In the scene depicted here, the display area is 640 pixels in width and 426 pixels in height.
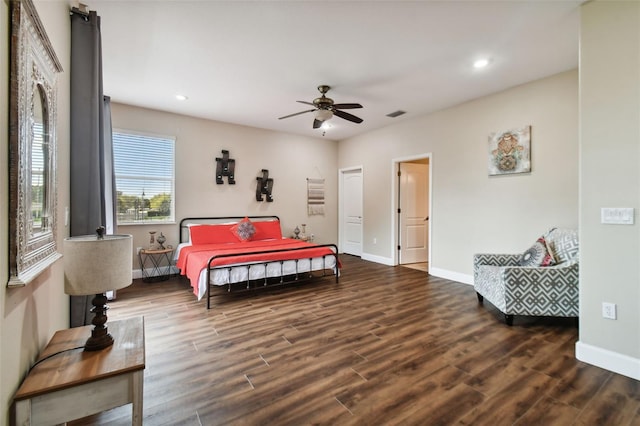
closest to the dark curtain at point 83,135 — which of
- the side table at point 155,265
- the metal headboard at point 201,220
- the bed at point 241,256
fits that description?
the bed at point 241,256

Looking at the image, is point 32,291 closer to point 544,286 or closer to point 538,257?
point 544,286

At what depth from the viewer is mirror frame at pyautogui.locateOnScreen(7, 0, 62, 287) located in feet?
3.43

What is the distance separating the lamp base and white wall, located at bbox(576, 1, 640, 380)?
3252 mm

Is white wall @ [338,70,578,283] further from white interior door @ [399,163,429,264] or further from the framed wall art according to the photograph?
white interior door @ [399,163,429,264]

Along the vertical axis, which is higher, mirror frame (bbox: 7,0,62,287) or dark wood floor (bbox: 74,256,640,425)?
mirror frame (bbox: 7,0,62,287)

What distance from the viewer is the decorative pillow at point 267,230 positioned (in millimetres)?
5566

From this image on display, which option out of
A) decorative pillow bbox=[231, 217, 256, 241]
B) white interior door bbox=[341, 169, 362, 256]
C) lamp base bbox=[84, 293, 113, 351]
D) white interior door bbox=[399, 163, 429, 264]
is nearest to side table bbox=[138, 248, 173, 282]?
decorative pillow bbox=[231, 217, 256, 241]

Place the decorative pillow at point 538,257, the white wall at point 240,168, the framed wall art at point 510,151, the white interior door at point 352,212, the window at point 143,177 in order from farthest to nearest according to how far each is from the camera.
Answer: the white interior door at point 352,212, the white wall at point 240,168, the window at point 143,177, the framed wall art at point 510,151, the decorative pillow at point 538,257

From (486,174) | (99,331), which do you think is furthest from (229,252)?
(486,174)

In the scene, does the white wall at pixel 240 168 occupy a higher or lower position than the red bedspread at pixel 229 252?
higher

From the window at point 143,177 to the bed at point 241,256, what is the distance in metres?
0.52

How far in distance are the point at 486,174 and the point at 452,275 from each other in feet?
5.50

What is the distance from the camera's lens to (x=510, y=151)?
402cm

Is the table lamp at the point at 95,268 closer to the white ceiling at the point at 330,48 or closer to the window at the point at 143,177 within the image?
the white ceiling at the point at 330,48
